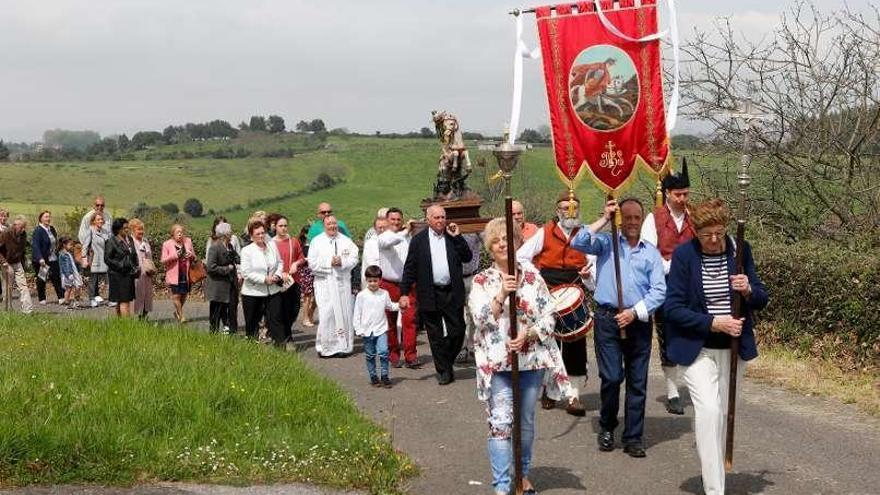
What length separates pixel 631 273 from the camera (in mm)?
8656

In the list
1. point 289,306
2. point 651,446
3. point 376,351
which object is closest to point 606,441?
point 651,446

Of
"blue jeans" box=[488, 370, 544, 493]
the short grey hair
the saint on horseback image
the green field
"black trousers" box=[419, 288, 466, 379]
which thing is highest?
the saint on horseback image

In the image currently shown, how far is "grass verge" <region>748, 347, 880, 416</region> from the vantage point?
10508 mm

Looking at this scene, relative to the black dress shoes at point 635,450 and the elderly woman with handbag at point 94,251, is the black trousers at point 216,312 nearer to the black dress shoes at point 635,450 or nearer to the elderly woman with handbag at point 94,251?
the elderly woman with handbag at point 94,251

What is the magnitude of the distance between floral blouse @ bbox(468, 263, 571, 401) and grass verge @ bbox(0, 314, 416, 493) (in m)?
1.16

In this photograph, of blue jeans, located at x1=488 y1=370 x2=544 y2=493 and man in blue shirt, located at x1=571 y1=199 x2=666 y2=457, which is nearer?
blue jeans, located at x1=488 y1=370 x2=544 y2=493

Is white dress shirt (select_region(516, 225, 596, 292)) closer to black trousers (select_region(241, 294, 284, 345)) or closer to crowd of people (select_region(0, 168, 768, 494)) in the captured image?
crowd of people (select_region(0, 168, 768, 494))

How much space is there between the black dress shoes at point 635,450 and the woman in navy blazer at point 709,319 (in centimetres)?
130

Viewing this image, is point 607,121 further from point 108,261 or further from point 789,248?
point 108,261

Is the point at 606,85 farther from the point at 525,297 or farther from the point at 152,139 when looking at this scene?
the point at 152,139

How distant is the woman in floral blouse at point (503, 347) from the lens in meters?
7.11

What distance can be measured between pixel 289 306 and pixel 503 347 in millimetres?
8685

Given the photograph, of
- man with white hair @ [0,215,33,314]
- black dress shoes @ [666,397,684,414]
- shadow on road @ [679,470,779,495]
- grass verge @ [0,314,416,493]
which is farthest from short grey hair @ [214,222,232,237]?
shadow on road @ [679,470,779,495]

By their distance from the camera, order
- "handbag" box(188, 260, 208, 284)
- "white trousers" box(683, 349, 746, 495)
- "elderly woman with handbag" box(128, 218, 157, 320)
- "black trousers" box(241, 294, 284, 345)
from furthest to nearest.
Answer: "handbag" box(188, 260, 208, 284) → "elderly woman with handbag" box(128, 218, 157, 320) → "black trousers" box(241, 294, 284, 345) → "white trousers" box(683, 349, 746, 495)
